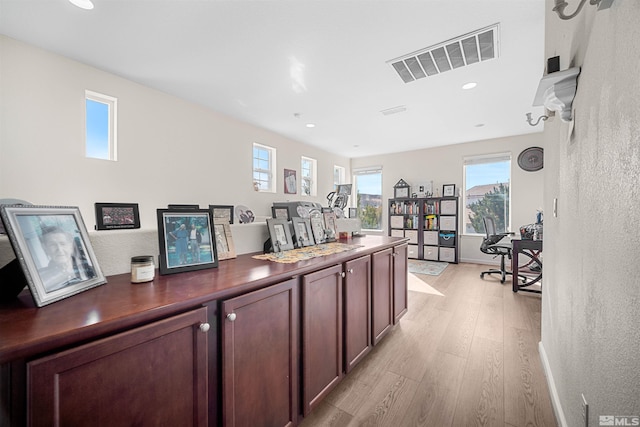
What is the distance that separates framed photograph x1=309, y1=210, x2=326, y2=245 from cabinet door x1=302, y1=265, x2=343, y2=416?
0.54 meters

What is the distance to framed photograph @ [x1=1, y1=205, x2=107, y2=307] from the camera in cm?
69

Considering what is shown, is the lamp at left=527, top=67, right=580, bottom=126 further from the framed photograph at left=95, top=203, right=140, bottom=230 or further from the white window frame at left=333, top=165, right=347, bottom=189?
the white window frame at left=333, top=165, right=347, bottom=189

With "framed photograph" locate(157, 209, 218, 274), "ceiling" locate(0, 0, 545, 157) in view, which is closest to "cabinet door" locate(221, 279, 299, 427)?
"framed photograph" locate(157, 209, 218, 274)

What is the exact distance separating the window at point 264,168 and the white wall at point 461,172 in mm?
2877

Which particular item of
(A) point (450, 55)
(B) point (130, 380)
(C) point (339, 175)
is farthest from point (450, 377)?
(C) point (339, 175)

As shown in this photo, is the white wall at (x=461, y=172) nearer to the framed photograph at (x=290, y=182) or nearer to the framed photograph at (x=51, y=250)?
the framed photograph at (x=290, y=182)

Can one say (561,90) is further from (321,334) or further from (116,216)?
(116,216)

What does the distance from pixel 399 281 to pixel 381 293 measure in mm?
417

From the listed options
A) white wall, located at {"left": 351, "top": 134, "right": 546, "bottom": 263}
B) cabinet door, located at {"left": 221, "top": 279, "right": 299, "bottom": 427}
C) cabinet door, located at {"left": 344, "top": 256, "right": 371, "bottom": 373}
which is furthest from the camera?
white wall, located at {"left": 351, "top": 134, "right": 546, "bottom": 263}

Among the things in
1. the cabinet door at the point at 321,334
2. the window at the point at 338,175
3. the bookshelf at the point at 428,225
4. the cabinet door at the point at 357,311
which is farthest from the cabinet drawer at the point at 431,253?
the cabinet door at the point at 321,334

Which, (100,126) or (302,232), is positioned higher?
(100,126)

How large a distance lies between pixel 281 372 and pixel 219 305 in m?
0.48

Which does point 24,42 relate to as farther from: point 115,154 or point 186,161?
point 186,161

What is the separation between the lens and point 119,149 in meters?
2.94
